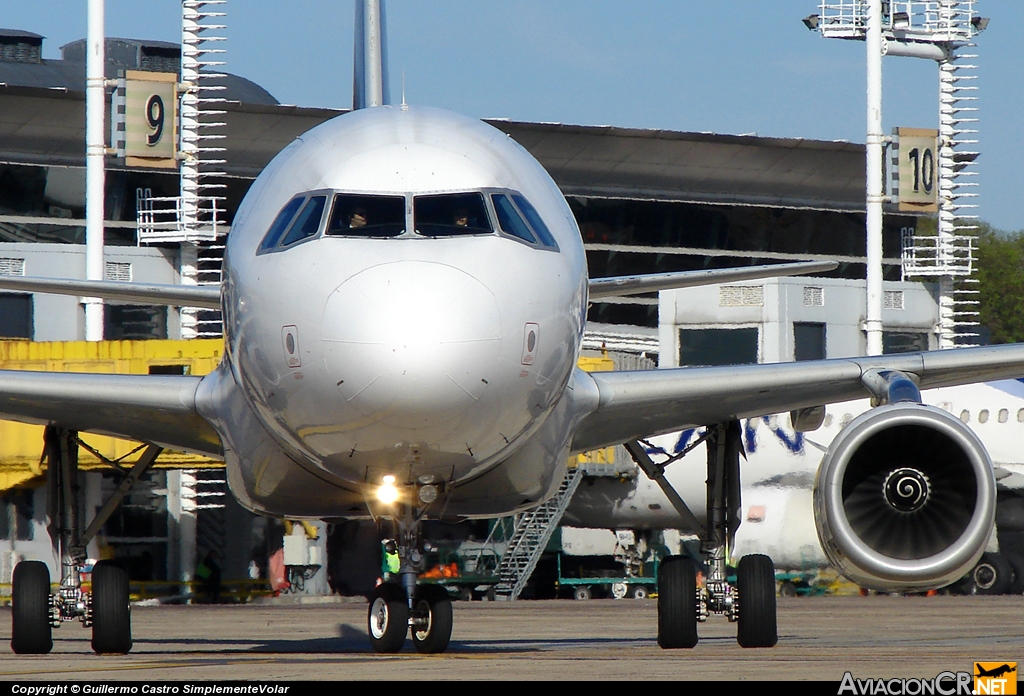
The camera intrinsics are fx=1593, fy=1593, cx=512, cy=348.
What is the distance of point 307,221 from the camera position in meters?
10.4

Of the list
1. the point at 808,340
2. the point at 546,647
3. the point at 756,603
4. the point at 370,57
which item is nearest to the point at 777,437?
the point at 808,340

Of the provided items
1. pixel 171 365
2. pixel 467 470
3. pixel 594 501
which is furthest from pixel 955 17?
pixel 467 470

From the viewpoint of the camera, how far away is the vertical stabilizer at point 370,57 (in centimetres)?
1612

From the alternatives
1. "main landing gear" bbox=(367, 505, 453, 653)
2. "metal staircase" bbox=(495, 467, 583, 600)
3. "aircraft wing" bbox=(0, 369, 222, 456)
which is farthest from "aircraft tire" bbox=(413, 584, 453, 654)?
"metal staircase" bbox=(495, 467, 583, 600)

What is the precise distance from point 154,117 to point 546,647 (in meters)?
28.3

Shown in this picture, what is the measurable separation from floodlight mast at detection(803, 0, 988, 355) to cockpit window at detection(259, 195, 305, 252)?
38510 millimetres

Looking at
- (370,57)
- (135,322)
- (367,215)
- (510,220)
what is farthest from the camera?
(135,322)

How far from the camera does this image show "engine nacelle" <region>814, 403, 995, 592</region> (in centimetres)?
1166

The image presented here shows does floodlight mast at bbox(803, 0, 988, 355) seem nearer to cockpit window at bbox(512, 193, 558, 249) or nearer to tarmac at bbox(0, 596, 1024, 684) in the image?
tarmac at bbox(0, 596, 1024, 684)

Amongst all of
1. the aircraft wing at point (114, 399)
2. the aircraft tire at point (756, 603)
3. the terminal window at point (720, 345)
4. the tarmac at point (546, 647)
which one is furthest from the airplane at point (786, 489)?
the aircraft wing at point (114, 399)

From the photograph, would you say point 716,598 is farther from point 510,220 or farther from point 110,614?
point 110,614

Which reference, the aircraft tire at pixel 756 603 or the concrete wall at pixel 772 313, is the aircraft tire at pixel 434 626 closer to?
the aircraft tire at pixel 756 603

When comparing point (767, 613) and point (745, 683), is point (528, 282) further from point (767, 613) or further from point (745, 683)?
point (767, 613)

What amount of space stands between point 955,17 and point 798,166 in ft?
22.6
